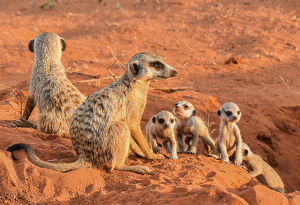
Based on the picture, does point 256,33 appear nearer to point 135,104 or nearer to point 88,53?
point 88,53

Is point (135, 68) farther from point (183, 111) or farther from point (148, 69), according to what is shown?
point (183, 111)

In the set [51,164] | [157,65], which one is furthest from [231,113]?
[51,164]

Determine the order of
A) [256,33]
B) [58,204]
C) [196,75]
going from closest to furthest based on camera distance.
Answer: [58,204]
[196,75]
[256,33]

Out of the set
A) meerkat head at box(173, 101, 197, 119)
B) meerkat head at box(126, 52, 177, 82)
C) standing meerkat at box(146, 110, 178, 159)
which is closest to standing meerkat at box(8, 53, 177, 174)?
meerkat head at box(126, 52, 177, 82)

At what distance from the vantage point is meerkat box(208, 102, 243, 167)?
4.91 metres

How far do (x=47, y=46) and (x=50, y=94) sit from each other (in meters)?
1.11

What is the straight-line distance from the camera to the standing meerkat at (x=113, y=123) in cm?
397

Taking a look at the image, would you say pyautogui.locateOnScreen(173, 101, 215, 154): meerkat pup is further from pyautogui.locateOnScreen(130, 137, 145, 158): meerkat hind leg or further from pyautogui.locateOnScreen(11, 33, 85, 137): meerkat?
pyautogui.locateOnScreen(11, 33, 85, 137): meerkat

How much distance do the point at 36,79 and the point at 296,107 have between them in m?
5.42

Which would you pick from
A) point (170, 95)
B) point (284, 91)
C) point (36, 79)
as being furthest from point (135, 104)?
point (284, 91)

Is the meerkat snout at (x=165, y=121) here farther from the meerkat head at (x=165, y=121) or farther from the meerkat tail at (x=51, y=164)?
the meerkat tail at (x=51, y=164)

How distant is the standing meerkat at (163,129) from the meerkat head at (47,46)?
2250 millimetres

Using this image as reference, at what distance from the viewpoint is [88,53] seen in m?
11.0

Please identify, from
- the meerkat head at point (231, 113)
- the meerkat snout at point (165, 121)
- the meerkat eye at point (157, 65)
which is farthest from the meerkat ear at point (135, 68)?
the meerkat head at point (231, 113)
